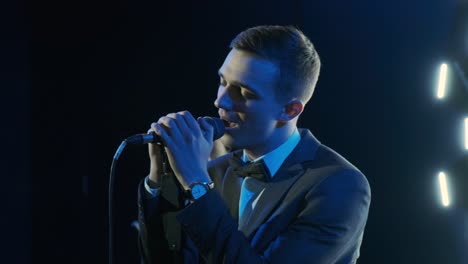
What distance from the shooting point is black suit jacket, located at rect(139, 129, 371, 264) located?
1.24m

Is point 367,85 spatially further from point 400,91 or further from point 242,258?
point 242,258

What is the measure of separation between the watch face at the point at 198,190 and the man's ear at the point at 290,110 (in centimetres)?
35

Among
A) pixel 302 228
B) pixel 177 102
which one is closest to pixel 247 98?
pixel 302 228

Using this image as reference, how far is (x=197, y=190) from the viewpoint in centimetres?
127

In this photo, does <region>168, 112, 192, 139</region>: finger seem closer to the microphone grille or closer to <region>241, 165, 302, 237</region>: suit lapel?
the microphone grille

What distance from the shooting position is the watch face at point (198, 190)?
49.7 inches

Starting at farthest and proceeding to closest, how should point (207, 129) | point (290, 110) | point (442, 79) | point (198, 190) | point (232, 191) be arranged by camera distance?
point (442, 79) < point (232, 191) < point (290, 110) < point (207, 129) < point (198, 190)

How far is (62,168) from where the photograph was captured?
12.5 feet

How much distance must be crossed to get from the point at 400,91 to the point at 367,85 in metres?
0.19

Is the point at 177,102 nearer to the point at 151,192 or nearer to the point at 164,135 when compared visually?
the point at 151,192

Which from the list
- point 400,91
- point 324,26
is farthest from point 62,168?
point 400,91

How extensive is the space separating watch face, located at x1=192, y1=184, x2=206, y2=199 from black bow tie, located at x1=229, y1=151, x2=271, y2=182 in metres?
0.26

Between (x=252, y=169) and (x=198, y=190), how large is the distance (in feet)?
0.91

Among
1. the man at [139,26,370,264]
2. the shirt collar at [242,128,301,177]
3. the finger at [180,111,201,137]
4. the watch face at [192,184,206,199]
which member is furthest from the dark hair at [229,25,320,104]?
the watch face at [192,184,206,199]
